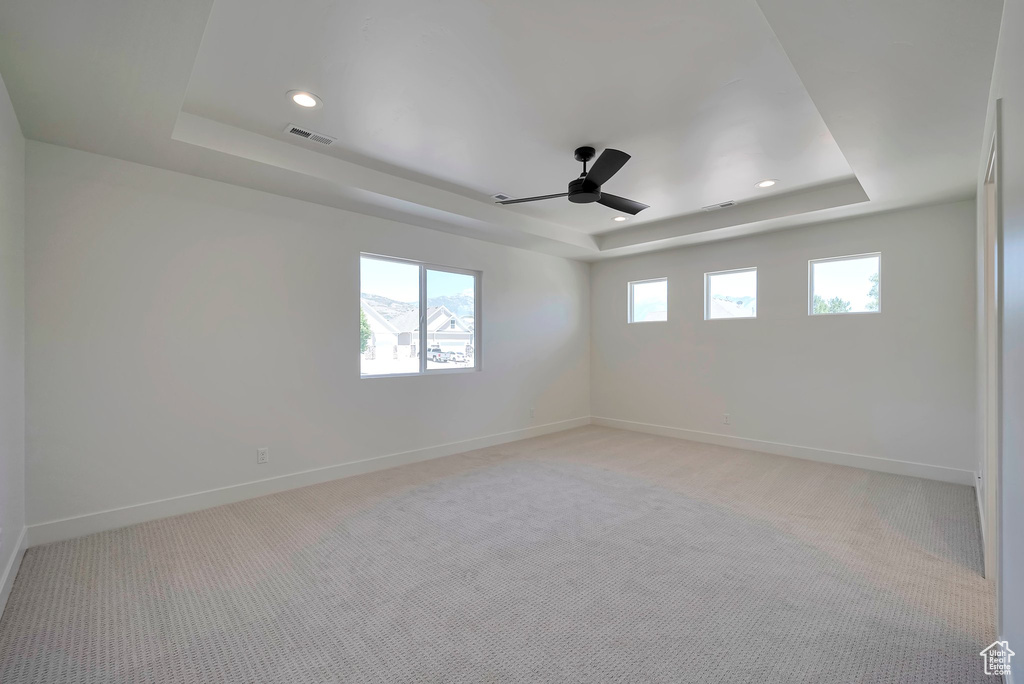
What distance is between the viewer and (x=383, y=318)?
15.0ft

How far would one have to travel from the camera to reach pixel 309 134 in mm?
3062

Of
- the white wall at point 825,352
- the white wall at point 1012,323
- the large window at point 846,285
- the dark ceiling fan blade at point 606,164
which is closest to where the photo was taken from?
the white wall at point 1012,323

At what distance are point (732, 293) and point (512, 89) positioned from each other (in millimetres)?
4018

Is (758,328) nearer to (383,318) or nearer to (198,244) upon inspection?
(383,318)

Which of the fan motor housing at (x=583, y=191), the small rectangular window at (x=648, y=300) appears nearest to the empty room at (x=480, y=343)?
the fan motor housing at (x=583, y=191)

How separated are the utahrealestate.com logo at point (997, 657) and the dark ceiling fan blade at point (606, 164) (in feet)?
8.79

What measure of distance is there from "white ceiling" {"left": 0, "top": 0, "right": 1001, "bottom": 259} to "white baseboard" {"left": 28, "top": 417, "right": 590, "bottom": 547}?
7.82 feet

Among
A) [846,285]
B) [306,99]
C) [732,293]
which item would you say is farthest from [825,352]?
[306,99]

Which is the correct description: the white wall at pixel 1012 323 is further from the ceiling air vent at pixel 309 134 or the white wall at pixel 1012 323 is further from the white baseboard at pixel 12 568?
the white baseboard at pixel 12 568

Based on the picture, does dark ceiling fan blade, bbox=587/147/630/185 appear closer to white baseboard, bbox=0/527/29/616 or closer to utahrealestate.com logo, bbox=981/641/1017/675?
utahrealestate.com logo, bbox=981/641/1017/675

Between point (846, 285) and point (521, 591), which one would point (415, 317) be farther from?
point (846, 285)

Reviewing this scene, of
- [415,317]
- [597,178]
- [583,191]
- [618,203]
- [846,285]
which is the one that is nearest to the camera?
[597,178]

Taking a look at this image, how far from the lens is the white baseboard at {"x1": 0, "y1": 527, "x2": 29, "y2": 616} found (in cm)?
208

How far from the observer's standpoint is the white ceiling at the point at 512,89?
1.83 meters
